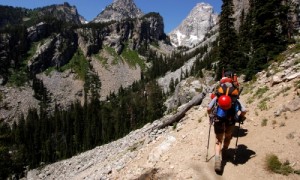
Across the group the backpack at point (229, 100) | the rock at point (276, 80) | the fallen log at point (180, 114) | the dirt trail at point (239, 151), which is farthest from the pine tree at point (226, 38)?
the backpack at point (229, 100)

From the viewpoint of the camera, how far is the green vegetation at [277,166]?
11.9m

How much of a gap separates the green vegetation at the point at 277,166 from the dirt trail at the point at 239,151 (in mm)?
185

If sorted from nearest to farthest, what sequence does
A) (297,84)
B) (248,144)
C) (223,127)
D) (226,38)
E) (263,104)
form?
(223,127)
(248,144)
(297,84)
(263,104)
(226,38)

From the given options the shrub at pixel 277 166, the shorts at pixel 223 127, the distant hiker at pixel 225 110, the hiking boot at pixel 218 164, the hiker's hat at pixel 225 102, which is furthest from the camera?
the shorts at pixel 223 127

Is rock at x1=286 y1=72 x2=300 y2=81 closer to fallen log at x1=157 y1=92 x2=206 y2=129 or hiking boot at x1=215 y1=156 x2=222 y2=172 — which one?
fallen log at x1=157 y1=92 x2=206 y2=129

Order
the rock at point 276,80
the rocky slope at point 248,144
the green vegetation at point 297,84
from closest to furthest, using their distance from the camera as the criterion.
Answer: the rocky slope at point 248,144, the green vegetation at point 297,84, the rock at point 276,80

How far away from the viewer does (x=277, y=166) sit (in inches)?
481

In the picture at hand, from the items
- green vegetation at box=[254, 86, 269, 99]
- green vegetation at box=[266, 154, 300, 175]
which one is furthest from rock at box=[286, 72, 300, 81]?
green vegetation at box=[266, 154, 300, 175]

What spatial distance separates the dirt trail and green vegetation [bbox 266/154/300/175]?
185 mm

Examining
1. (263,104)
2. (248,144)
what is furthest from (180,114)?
(248,144)

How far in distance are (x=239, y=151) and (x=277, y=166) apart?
2001 mm

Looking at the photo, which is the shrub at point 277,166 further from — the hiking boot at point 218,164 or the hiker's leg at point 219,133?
the hiker's leg at point 219,133

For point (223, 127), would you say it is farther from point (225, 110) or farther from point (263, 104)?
point (263, 104)

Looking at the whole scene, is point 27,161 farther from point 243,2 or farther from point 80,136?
point 243,2
